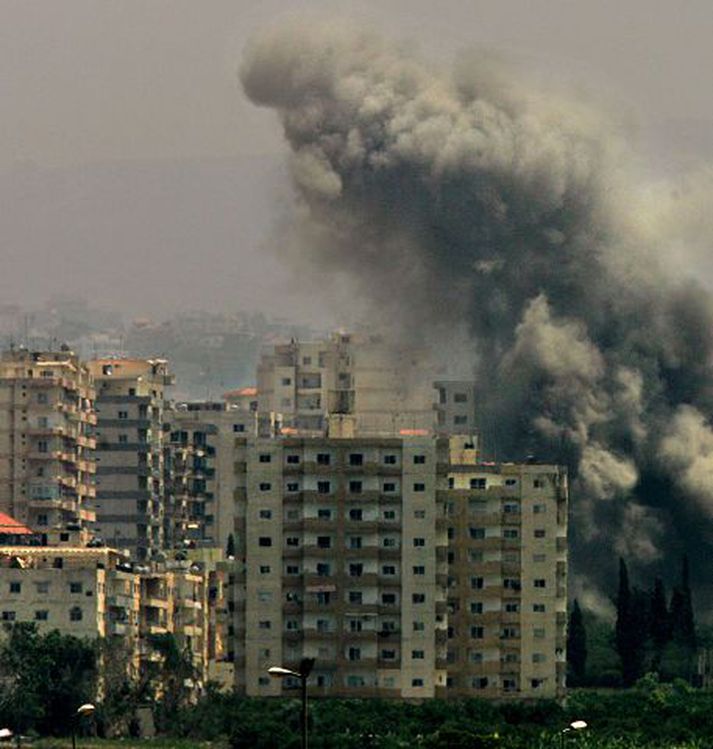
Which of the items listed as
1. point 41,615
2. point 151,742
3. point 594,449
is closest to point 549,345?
point 594,449

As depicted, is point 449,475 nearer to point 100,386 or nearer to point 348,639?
point 348,639

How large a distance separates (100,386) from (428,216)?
19118mm

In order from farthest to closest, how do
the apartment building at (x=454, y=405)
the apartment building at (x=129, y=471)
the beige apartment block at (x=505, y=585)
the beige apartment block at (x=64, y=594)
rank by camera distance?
the apartment building at (x=129, y=471) → the apartment building at (x=454, y=405) → the beige apartment block at (x=505, y=585) → the beige apartment block at (x=64, y=594)

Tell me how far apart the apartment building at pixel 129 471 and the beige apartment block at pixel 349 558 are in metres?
48.3

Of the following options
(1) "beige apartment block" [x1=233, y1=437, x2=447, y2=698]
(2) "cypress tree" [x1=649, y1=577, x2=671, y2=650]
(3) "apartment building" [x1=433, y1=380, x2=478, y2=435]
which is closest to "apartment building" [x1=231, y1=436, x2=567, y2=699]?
(1) "beige apartment block" [x1=233, y1=437, x2=447, y2=698]

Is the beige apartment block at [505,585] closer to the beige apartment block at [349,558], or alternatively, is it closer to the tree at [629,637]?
the beige apartment block at [349,558]

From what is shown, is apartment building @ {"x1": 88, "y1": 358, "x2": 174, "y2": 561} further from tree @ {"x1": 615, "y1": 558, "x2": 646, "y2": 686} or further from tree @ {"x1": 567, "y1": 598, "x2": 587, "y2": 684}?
tree @ {"x1": 567, "y1": 598, "x2": 587, "y2": 684}

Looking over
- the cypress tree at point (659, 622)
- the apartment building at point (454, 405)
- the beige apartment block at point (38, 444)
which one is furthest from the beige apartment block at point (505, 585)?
the apartment building at point (454, 405)

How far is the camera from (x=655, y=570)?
17838 centimetres

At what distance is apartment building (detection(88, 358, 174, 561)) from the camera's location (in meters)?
195

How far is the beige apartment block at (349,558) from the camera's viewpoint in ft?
478

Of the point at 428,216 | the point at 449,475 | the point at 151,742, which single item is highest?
the point at 428,216

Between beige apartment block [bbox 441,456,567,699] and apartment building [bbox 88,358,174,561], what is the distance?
144 ft

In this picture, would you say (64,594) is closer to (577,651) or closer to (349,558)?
(349,558)
